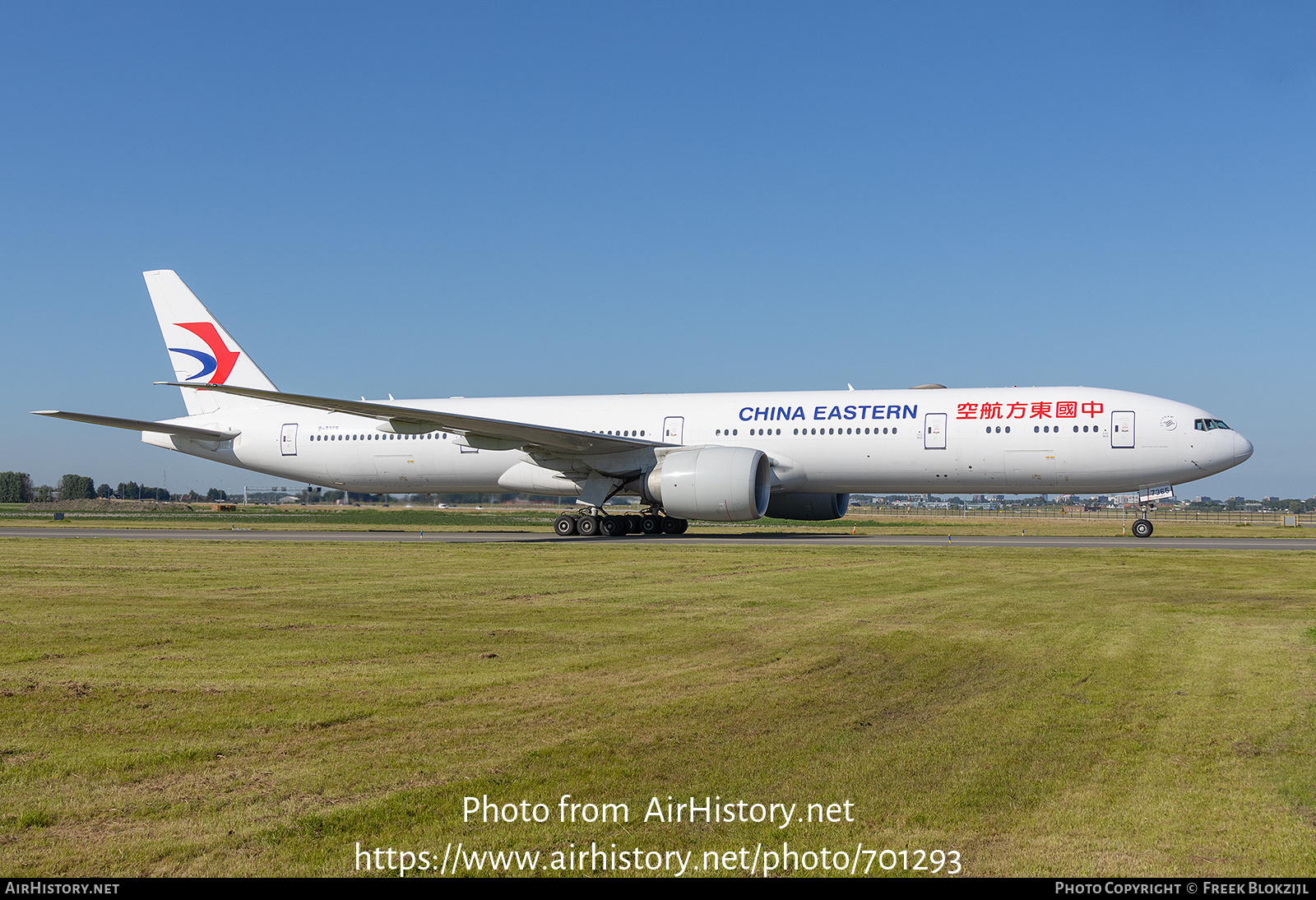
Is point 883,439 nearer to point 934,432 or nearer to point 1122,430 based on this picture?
point 934,432

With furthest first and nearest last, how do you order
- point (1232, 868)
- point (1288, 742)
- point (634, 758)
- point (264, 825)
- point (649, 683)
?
point (649, 683) → point (1288, 742) → point (634, 758) → point (264, 825) → point (1232, 868)

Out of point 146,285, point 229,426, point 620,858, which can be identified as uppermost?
point 146,285

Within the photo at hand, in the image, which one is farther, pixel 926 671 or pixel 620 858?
pixel 926 671

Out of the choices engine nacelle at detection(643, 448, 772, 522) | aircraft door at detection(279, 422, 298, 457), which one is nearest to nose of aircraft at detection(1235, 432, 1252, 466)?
engine nacelle at detection(643, 448, 772, 522)

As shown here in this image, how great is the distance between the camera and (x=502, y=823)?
14.3 feet

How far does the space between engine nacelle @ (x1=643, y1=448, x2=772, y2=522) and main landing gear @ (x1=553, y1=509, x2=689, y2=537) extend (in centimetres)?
289

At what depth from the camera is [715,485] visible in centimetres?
2484

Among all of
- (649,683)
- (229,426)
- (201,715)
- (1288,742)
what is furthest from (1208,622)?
(229,426)

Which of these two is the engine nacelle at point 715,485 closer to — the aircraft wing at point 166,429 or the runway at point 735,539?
the runway at point 735,539

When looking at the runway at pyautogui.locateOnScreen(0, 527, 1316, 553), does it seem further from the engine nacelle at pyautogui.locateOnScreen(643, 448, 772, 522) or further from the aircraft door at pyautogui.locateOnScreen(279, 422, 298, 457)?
the aircraft door at pyautogui.locateOnScreen(279, 422, 298, 457)

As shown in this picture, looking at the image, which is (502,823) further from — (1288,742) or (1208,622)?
(1208,622)

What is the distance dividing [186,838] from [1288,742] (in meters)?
5.90

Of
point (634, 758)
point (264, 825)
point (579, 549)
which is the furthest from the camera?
point (579, 549)

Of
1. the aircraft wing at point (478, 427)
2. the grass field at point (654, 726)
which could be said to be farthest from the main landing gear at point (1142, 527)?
the grass field at point (654, 726)
